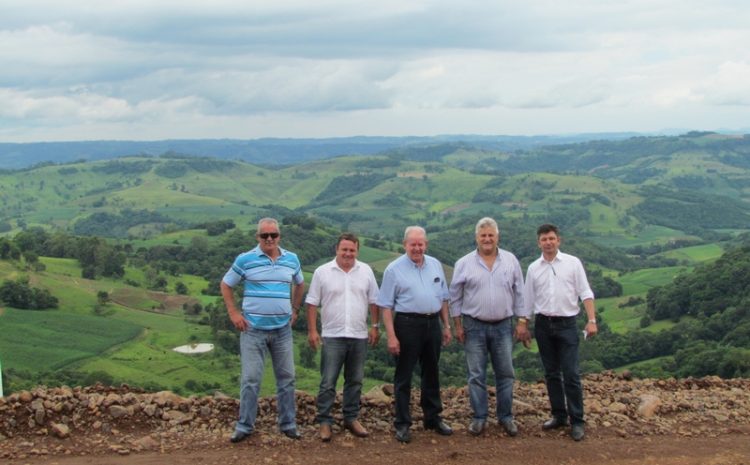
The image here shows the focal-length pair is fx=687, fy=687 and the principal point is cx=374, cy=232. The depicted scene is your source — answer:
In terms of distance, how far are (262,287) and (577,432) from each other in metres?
3.82

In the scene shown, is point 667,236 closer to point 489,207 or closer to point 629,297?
point 489,207

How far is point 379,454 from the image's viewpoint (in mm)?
7090

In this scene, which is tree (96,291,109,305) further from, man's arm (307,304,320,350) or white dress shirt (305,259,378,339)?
white dress shirt (305,259,378,339)

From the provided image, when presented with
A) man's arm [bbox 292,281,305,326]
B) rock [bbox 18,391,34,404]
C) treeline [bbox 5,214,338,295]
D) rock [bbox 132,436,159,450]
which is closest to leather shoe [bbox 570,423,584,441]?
man's arm [bbox 292,281,305,326]

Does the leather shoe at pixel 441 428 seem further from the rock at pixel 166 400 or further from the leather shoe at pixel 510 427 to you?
the rock at pixel 166 400

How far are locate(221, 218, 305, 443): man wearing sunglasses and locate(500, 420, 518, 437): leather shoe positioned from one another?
2315mm

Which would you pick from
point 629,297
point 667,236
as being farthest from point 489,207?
point 629,297

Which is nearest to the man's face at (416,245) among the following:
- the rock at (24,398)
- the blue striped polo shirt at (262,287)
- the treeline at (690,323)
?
the blue striped polo shirt at (262,287)

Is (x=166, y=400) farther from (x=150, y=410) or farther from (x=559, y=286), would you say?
(x=559, y=286)

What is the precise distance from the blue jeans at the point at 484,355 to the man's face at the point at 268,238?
227cm

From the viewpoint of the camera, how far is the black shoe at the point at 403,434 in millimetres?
7402

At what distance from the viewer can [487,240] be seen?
24.5 ft

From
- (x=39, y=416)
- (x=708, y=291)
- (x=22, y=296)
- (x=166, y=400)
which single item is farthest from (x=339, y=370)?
(x=708, y=291)

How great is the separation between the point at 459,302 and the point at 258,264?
227cm
